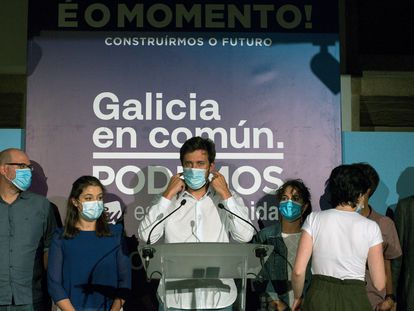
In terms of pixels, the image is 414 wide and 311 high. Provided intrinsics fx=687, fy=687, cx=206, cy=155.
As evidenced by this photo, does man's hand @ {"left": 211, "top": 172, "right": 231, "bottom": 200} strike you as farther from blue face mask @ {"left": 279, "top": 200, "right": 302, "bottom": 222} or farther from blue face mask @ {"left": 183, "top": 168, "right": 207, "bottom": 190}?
blue face mask @ {"left": 279, "top": 200, "right": 302, "bottom": 222}

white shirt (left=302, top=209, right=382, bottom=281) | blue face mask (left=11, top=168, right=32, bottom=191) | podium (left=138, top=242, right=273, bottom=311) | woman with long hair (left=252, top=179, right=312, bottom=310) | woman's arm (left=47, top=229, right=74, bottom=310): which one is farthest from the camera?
blue face mask (left=11, top=168, right=32, bottom=191)

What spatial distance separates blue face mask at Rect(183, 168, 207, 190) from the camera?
434 cm

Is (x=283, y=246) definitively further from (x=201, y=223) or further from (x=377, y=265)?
(x=377, y=265)

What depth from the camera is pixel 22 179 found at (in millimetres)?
A: 4738

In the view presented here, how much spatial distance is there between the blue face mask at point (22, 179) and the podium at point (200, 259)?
1.51 meters

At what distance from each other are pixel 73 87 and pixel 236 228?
1898mm

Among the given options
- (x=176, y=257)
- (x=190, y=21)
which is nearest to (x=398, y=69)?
(x=190, y=21)

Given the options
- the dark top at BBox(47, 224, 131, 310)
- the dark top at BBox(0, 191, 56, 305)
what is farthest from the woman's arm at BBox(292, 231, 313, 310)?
the dark top at BBox(0, 191, 56, 305)

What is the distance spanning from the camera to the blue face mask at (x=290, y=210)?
15.2 ft

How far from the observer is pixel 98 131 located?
5344 mm

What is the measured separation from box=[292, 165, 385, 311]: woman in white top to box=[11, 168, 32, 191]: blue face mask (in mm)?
2088

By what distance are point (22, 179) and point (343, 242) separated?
2.31 metres

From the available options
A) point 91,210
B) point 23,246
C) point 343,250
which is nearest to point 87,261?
point 91,210

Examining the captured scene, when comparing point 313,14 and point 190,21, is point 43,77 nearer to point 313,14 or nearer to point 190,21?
point 190,21
